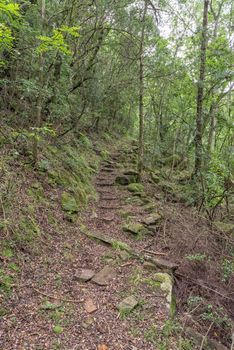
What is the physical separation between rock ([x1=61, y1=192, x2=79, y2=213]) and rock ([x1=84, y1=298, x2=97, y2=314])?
245 centimetres

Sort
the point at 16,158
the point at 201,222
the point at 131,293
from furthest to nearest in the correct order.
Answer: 1. the point at 201,222
2. the point at 16,158
3. the point at 131,293

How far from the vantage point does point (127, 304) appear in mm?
3506

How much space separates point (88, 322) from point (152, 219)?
3.64m

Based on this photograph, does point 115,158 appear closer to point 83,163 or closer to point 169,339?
point 83,163

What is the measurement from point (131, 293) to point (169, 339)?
88 centimetres

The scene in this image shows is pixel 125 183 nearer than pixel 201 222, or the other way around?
pixel 201 222

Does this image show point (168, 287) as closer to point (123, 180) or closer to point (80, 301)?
point (80, 301)

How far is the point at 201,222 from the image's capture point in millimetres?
6336

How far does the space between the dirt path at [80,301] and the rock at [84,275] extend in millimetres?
25

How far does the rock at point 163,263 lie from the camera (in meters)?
4.64

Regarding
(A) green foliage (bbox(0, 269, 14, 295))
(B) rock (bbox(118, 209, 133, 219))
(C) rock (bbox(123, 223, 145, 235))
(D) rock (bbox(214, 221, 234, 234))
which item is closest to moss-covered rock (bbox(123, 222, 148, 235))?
(C) rock (bbox(123, 223, 145, 235))

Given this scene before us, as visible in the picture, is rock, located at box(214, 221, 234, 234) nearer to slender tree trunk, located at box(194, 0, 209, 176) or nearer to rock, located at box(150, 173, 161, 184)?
slender tree trunk, located at box(194, 0, 209, 176)

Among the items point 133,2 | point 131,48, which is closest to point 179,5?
point 133,2

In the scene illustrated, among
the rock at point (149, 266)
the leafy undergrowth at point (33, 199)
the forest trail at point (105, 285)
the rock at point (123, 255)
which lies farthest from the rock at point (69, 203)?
the rock at point (149, 266)
